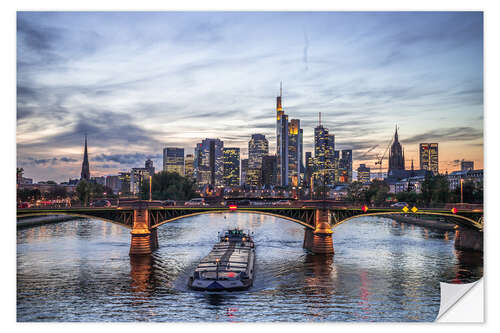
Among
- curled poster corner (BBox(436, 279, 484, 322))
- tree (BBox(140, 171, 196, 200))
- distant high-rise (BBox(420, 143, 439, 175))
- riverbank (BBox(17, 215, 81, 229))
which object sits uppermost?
distant high-rise (BBox(420, 143, 439, 175))

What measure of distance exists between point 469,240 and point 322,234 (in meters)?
14.7

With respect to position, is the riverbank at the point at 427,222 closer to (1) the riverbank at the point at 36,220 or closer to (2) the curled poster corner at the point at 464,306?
(2) the curled poster corner at the point at 464,306

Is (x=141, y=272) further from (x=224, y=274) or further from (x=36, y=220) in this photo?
(x=36, y=220)

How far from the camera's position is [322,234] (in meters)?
43.3

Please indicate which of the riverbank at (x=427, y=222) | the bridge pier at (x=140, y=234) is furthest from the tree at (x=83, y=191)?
the riverbank at (x=427, y=222)

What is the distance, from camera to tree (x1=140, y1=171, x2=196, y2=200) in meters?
94.8

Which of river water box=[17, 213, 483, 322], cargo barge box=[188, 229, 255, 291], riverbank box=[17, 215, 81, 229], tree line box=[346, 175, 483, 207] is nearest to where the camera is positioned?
river water box=[17, 213, 483, 322]

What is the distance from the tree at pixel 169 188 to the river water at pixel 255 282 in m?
42.6

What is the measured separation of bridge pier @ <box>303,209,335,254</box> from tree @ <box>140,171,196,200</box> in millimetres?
54100

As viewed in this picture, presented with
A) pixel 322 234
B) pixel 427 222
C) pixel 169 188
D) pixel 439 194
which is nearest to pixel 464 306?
pixel 322 234

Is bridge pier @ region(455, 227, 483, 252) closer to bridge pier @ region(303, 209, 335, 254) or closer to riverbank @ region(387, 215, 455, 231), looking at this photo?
bridge pier @ region(303, 209, 335, 254)

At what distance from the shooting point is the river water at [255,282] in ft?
78.7

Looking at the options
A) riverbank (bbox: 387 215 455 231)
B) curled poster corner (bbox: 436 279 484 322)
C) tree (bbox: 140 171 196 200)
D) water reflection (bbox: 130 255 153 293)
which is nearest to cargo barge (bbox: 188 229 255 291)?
water reflection (bbox: 130 255 153 293)
